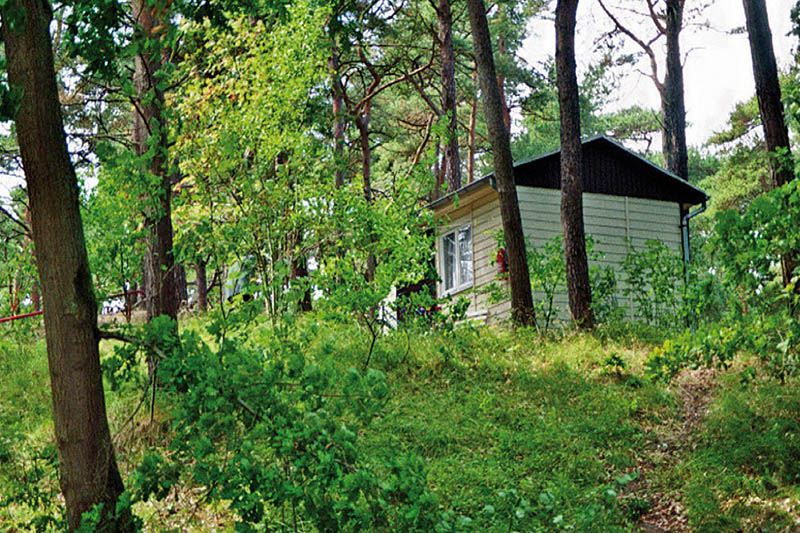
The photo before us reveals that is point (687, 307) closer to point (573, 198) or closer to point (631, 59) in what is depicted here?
point (573, 198)

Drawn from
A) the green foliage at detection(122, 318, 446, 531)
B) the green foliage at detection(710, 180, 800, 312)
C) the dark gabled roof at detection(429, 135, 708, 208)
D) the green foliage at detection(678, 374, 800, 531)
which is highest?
the dark gabled roof at detection(429, 135, 708, 208)

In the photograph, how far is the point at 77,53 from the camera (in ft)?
12.1

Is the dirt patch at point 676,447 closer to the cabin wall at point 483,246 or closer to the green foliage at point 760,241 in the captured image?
the green foliage at point 760,241

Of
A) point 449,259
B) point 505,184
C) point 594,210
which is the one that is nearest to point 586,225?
point 594,210

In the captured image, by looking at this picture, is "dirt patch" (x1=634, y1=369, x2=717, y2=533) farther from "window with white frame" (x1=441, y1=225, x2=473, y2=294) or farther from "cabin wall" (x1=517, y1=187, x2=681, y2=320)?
"window with white frame" (x1=441, y1=225, x2=473, y2=294)

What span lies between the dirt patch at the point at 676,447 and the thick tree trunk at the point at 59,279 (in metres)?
4.01

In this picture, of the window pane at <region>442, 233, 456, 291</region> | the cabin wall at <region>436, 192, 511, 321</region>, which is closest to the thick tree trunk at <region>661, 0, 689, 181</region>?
the cabin wall at <region>436, 192, 511, 321</region>

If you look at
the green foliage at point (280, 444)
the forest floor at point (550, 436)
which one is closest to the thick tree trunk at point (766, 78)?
the forest floor at point (550, 436)

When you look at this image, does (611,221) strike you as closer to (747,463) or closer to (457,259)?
(457,259)

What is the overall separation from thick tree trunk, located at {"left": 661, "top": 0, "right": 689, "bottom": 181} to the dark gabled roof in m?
1.08

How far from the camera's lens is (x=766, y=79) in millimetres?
9180

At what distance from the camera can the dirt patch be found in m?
Result: 5.85

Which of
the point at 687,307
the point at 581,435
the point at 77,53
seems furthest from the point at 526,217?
the point at 77,53

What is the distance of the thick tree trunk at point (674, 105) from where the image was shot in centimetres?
1719
